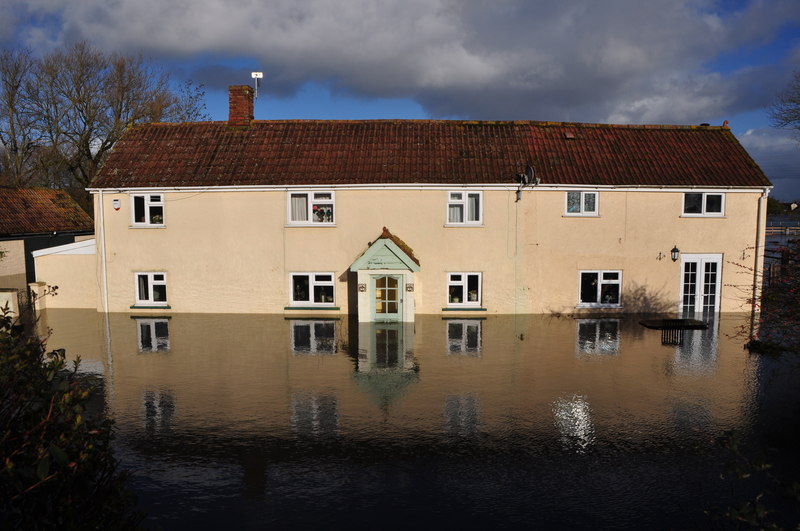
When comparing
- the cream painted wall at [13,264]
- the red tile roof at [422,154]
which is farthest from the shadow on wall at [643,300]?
the cream painted wall at [13,264]

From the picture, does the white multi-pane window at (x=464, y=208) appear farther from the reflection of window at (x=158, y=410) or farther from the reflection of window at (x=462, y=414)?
the reflection of window at (x=158, y=410)

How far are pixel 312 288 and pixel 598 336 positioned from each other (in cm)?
1060

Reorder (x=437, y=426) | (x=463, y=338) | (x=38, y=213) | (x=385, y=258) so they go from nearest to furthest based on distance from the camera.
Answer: (x=437, y=426), (x=463, y=338), (x=385, y=258), (x=38, y=213)

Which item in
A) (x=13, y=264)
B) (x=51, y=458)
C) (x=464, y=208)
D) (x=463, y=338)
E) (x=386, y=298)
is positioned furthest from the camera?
(x=13, y=264)

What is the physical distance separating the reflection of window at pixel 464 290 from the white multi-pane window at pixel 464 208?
6.85 ft

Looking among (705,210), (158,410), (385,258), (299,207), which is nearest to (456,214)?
(385,258)

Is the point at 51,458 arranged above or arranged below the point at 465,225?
below

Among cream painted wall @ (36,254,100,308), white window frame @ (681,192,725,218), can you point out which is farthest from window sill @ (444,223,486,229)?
cream painted wall @ (36,254,100,308)

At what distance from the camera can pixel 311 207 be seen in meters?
22.2

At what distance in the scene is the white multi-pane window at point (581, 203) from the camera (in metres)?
22.3

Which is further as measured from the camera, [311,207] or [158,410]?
[311,207]

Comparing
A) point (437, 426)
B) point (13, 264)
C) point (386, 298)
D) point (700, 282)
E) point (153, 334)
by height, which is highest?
point (13, 264)

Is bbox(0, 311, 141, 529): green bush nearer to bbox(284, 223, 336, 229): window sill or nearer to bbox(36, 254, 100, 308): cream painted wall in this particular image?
bbox(284, 223, 336, 229): window sill

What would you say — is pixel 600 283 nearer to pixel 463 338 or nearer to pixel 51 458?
pixel 463 338
